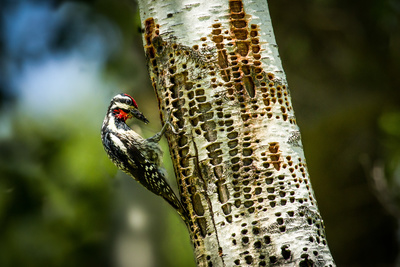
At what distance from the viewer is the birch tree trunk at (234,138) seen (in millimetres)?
2223

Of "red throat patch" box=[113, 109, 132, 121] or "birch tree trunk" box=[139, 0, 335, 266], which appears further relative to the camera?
"red throat patch" box=[113, 109, 132, 121]

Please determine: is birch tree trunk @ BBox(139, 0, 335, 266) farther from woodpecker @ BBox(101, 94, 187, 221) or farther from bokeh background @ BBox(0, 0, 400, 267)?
bokeh background @ BBox(0, 0, 400, 267)

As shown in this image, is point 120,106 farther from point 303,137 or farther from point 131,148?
point 303,137

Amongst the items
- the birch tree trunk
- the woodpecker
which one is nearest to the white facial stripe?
the woodpecker

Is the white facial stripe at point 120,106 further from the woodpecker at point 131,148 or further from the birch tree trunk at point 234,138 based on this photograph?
the birch tree trunk at point 234,138

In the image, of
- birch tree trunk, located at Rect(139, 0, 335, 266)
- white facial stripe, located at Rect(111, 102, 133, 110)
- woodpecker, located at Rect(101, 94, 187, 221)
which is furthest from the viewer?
white facial stripe, located at Rect(111, 102, 133, 110)

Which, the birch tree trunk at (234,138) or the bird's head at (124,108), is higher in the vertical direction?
the bird's head at (124,108)

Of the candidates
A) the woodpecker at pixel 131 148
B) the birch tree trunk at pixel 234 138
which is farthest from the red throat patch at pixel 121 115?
the birch tree trunk at pixel 234 138

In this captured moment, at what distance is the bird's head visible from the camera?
144 inches

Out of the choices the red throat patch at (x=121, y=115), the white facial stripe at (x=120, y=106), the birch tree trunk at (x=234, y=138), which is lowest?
the birch tree trunk at (x=234, y=138)

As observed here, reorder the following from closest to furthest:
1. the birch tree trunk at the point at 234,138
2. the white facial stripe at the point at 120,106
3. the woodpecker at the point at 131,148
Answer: the birch tree trunk at the point at 234,138, the woodpecker at the point at 131,148, the white facial stripe at the point at 120,106

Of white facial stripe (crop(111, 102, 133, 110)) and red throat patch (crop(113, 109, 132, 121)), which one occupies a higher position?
white facial stripe (crop(111, 102, 133, 110))

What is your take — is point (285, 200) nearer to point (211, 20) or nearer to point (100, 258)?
point (211, 20)

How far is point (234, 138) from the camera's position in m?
2.34
